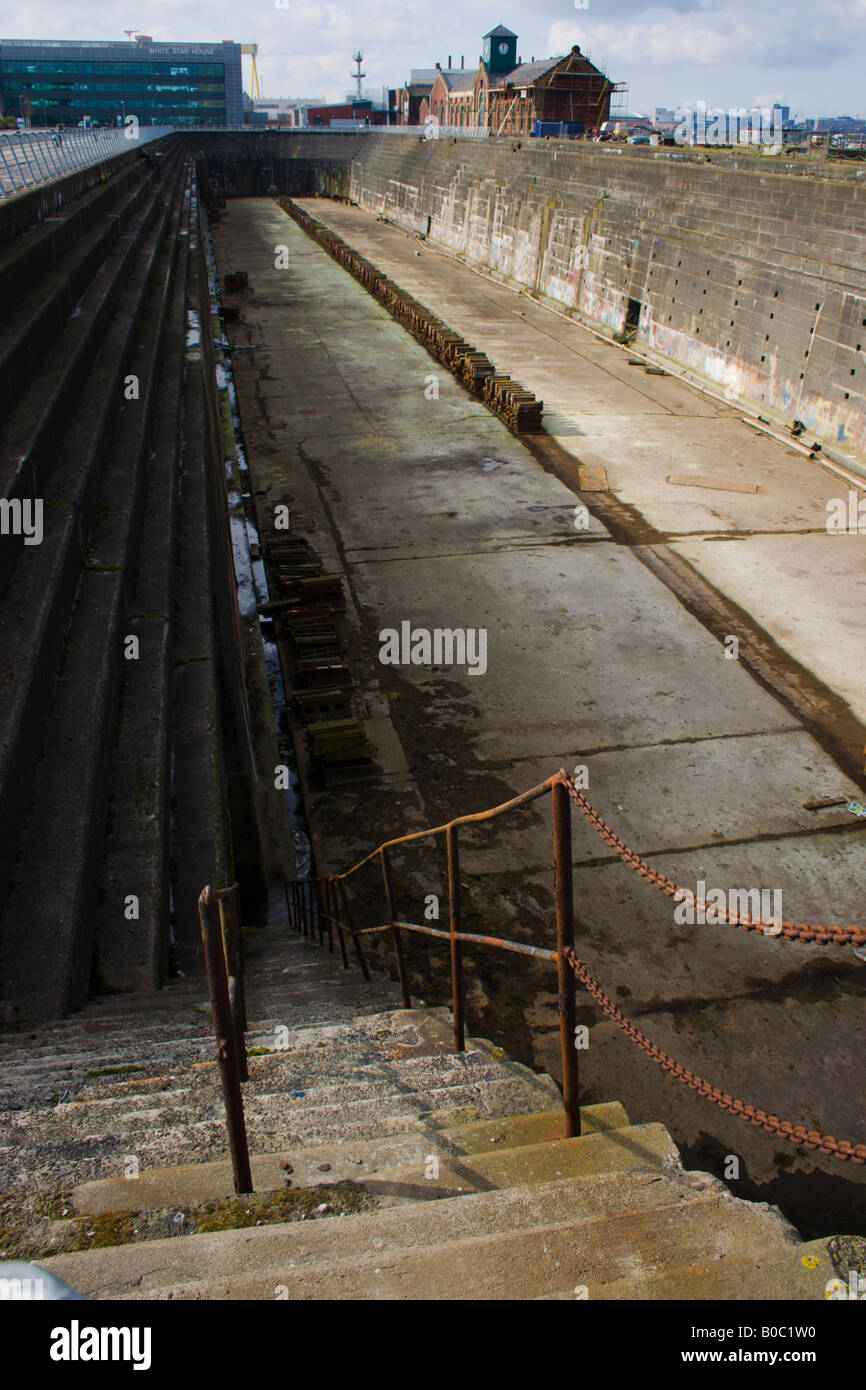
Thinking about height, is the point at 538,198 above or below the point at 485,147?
below

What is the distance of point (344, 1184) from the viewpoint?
10.0 feet

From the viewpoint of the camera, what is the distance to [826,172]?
2017 cm

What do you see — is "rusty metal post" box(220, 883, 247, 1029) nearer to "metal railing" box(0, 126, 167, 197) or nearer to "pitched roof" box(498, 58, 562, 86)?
"metal railing" box(0, 126, 167, 197)

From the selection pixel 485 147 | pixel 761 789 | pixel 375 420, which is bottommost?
pixel 761 789

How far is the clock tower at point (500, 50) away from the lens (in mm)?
78312

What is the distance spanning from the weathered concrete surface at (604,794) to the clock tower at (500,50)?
79.4 meters

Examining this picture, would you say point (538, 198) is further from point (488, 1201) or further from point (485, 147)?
point (488, 1201)

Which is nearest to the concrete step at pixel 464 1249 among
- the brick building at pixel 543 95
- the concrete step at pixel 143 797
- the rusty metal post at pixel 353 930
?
the concrete step at pixel 143 797

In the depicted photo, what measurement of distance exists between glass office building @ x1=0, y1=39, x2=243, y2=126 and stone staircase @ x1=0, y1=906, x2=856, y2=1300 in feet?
482

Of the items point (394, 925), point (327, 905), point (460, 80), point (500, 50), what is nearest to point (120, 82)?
point (460, 80)

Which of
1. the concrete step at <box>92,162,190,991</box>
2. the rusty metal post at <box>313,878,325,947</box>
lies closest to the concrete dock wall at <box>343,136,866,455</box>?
the concrete step at <box>92,162,190,991</box>

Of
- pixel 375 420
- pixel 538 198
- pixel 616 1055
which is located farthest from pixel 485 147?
pixel 616 1055
